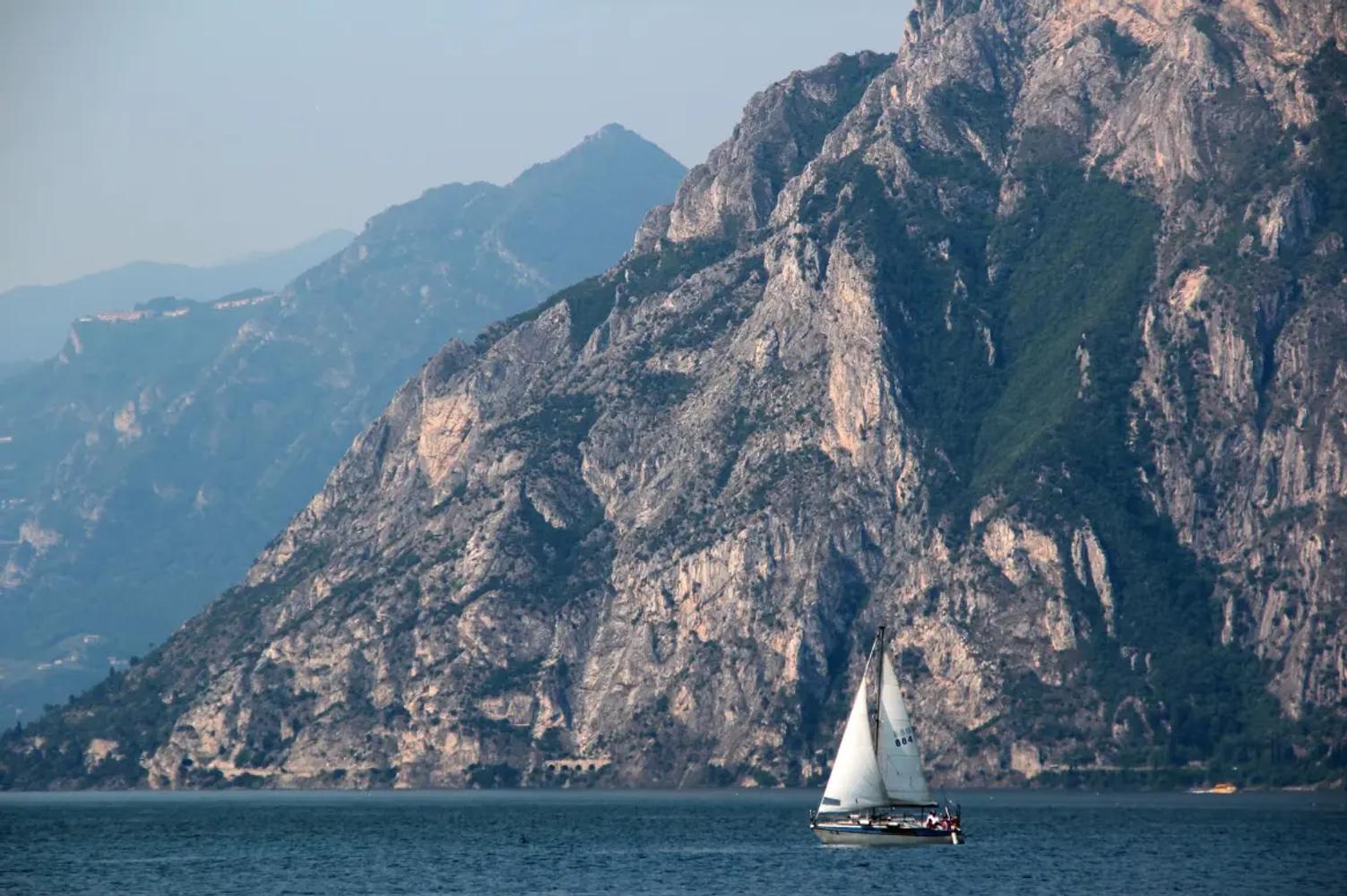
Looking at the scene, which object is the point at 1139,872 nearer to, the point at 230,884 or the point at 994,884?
the point at 994,884

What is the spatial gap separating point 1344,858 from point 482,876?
73384 millimetres

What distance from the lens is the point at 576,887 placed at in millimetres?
185875

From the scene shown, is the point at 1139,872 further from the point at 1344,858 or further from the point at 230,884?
the point at 230,884

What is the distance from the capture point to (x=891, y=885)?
186125 millimetres

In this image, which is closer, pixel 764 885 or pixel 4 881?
pixel 764 885

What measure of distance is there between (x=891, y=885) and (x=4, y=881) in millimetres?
75307

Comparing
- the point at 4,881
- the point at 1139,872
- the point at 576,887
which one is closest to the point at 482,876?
the point at 576,887

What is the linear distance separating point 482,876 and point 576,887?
1524 cm

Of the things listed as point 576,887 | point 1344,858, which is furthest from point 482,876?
point 1344,858

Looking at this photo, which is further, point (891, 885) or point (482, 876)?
point (482, 876)

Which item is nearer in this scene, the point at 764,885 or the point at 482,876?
the point at 764,885

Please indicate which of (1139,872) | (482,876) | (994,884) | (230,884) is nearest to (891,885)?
(994,884)

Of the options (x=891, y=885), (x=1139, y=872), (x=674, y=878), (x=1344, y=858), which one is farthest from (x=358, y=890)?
(x=1344, y=858)

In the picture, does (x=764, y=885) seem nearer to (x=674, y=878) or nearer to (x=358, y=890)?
(x=674, y=878)
